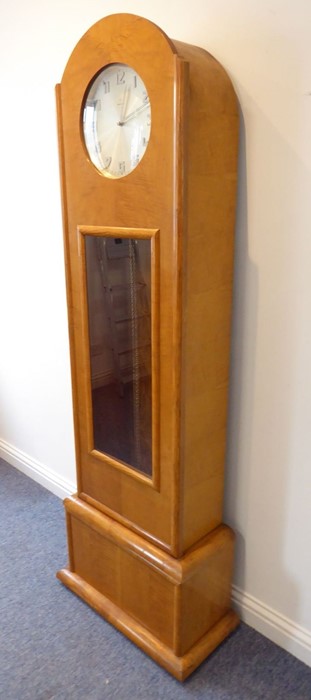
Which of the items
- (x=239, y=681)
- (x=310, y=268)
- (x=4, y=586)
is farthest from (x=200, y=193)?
(x=4, y=586)

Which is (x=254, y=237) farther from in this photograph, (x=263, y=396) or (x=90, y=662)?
(x=90, y=662)

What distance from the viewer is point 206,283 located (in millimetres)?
1180

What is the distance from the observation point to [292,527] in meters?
1.35

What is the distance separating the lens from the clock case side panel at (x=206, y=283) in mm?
1082

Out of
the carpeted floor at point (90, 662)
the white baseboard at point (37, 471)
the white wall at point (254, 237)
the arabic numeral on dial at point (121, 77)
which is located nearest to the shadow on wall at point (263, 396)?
the white wall at point (254, 237)

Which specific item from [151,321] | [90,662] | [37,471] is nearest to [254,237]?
[151,321]

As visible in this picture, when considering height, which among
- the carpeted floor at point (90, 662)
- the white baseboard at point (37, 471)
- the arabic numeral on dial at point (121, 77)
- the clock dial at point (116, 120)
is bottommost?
the carpeted floor at point (90, 662)

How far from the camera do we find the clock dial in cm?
110

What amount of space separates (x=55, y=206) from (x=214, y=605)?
1341 mm

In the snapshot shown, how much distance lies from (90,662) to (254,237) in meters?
1.21

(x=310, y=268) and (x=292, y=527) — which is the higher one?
(x=310, y=268)

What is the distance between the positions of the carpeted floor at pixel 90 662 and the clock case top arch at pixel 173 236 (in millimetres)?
369

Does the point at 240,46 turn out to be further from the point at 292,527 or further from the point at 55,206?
the point at 292,527

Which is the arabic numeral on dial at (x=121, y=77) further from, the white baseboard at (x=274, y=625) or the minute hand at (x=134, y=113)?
the white baseboard at (x=274, y=625)
